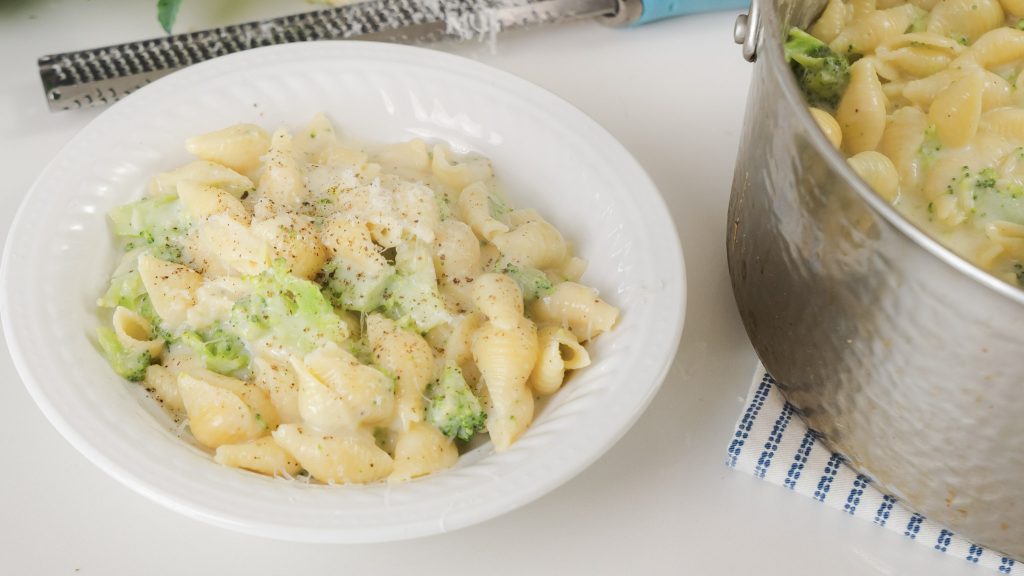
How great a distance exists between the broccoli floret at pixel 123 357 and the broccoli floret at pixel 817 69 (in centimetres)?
72

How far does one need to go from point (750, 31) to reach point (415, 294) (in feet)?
1.37

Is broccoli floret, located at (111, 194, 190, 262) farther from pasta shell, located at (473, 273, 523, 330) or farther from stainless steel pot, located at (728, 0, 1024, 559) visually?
stainless steel pot, located at (728, 0, 1024, 559)

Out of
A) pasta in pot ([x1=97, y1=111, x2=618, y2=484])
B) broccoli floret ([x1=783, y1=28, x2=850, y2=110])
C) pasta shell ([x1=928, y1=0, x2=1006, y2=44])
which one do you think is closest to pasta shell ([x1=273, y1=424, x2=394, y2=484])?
pasta in pot ([x1=97, y1=111, x2=618, y2=484])

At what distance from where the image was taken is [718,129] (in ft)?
4.57

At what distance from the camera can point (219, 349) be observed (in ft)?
3.22

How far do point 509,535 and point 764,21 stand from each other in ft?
1.73

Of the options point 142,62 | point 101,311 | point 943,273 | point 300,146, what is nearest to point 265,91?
point 300,146

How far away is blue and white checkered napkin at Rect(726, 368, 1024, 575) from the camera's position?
3.13ft

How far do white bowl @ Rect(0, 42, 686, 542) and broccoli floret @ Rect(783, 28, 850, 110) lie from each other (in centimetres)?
19

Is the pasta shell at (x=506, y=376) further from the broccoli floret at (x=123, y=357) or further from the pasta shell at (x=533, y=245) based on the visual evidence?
the broccoli floret at (x=123, y=357)

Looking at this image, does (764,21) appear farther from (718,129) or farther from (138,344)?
(138,344)

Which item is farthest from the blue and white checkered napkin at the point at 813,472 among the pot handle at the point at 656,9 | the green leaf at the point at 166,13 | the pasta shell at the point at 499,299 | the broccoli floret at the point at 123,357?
the green leaf at the point at 166,13

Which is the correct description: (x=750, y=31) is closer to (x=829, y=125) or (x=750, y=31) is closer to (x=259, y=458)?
(x=829, y=125)

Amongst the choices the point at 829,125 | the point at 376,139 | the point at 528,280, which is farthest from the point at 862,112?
the point at 376,139
